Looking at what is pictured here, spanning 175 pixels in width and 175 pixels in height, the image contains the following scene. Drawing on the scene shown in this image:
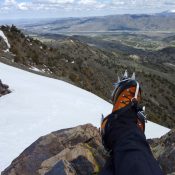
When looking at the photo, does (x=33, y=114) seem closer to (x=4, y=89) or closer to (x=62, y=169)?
(x=4, y=89)

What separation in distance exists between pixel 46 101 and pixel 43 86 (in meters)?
2.50

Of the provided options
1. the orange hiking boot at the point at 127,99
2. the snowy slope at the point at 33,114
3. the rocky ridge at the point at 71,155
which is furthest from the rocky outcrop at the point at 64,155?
the snowy slope at the point at 33,114

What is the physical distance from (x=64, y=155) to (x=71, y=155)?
137 millimetres

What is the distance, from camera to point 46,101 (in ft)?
33.9

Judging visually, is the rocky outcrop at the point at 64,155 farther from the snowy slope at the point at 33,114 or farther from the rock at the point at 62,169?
the snowy slope at the point at 33,114

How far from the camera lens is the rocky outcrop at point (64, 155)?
500cm

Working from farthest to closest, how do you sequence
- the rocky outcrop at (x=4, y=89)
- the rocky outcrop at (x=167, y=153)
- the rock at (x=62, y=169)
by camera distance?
1. the rocky outcrop at (x=4, y=89)
2. the rocky outcrop at (x=167, y=153)
3. the rock at (x=62, y=169)

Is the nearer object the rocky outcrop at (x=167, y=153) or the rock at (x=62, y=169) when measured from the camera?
the rock at (x=62, y=169)

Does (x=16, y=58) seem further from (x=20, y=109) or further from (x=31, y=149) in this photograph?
(x=31, y=149)

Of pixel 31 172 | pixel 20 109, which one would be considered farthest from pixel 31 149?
pixel 20 109

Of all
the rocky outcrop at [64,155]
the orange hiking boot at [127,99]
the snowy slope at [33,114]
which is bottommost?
the snowy slope at [33,114]

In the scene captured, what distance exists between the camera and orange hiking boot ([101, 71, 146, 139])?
4.83 meters

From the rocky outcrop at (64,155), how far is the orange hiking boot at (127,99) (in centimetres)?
64

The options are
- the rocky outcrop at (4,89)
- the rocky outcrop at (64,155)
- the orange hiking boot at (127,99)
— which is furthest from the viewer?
the rocky outcrop at (4,89)
